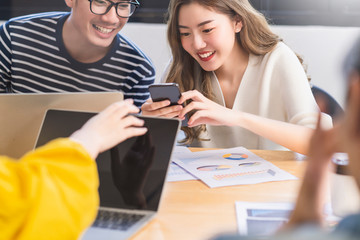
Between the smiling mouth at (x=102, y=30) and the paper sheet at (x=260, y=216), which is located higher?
the smiling mouth at (x=102, y=30)

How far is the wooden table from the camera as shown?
0.90 m

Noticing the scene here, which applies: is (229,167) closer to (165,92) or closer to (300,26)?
(165,92)

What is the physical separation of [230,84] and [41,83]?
883mm

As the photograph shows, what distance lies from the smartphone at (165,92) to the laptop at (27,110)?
19 centimetres

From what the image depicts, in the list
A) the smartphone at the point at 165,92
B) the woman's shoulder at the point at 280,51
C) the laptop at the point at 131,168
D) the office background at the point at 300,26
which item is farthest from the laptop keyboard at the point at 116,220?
the office background at the point at 300,26

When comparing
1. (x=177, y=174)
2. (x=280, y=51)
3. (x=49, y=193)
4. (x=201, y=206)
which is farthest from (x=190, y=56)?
(x=49, y=193)

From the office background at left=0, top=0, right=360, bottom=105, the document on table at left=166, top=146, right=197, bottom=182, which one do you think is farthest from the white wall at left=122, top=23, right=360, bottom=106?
the document on table at left=166, top=146, right=197, bottom=182

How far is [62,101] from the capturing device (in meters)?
1.21

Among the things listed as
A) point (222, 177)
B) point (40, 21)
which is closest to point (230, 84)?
point (222, 177)

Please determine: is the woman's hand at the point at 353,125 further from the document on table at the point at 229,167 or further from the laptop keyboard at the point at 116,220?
the document on table at the point at 229,167

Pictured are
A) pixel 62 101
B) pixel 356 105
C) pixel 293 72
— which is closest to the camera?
pixel 356 105

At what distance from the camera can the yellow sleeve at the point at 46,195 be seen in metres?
0.66

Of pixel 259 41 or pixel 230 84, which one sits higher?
pixel 259 41

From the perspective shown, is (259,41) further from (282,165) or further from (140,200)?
(140,200)
